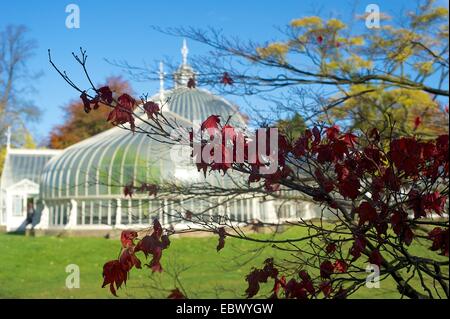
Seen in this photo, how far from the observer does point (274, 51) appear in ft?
12.1

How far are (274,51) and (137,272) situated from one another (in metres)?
3.58

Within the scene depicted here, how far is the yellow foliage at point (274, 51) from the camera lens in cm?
360

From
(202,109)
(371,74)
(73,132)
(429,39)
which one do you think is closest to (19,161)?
(73,132)

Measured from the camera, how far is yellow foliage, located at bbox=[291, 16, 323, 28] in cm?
421

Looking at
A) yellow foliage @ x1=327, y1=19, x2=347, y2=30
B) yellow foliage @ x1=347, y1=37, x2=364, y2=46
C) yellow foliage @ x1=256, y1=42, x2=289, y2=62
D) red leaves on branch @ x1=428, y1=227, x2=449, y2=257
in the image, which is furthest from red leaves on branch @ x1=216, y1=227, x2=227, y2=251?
yellow foliage @ x1=347, y1=37, x2=364, y2=46

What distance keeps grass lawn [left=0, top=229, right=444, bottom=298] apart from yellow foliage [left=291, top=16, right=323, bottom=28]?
5.77ft

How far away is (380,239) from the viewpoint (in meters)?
1.46

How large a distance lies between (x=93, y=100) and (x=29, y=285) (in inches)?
200

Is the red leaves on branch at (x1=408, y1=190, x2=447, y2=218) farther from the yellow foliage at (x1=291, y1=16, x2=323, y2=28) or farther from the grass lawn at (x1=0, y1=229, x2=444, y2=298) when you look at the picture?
the yellow foliage at (x1=291, y1=16, x2=323, y2=28)

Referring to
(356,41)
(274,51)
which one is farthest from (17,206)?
(274,51)

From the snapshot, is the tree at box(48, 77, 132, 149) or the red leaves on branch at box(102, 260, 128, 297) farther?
the tree at box(48, 77, 132, 149)

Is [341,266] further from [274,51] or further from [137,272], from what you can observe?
[137,272]

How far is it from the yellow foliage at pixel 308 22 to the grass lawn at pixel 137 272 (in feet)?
5.77

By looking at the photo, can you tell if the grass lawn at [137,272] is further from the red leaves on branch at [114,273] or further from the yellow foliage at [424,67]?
the yellow foliage at [424,67]
